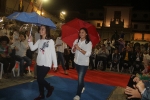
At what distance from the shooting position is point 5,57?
730 centimetres

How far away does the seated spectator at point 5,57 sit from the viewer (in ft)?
23.6

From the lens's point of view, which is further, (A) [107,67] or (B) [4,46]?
(A) [107,67]

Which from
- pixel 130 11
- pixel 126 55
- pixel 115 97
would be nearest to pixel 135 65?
pixel 126 55

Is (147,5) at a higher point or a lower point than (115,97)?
higher

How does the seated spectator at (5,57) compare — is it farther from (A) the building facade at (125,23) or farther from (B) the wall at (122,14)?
(B) the wall at (122,14)

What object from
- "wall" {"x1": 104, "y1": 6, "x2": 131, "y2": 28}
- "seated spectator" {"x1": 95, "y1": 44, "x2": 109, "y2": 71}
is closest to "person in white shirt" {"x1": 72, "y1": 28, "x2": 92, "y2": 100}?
"seated spectator" {"x1": 95, "y1": 44, "x2": 109, "y2": 71}

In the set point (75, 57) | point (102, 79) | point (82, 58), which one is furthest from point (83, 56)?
point (102, 79)

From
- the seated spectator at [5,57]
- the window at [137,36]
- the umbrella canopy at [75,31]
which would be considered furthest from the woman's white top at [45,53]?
the window at [137,36]

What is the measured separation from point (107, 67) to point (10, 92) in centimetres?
906

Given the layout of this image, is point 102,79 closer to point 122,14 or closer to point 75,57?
point 75,57

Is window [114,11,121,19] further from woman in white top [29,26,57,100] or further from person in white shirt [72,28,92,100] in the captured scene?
woman in white top [29,26,57,100]

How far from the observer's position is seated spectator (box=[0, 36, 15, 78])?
7.20 m

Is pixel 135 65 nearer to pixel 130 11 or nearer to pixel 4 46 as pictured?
pixel 4 46

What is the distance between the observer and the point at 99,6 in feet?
140
